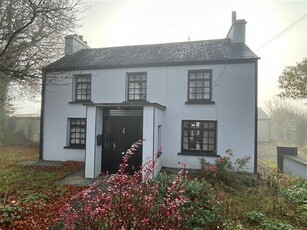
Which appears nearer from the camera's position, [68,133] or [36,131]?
[68,133]

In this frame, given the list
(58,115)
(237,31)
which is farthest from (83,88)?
(237,31)

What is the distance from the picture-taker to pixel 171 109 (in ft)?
38.5

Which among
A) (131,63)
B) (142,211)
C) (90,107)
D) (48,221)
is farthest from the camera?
(131,63)

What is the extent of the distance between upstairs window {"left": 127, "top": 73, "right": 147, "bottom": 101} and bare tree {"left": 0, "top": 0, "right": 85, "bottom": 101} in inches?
176

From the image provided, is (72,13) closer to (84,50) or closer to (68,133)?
(84,50)

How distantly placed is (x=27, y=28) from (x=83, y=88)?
443 centimetres

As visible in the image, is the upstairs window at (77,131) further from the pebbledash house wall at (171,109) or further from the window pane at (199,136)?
the window pane at (199,136)

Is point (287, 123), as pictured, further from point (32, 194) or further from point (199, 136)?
point (32, 194)

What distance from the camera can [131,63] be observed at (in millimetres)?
12273

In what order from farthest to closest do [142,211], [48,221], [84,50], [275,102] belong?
[275,102] → [84,50] → [48,221] → [142,211]

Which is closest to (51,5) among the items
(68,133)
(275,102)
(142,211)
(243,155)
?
(68,133)

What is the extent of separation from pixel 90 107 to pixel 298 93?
13037 millimetres

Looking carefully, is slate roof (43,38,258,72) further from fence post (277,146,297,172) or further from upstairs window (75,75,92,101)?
fence post (277,146,297,172)

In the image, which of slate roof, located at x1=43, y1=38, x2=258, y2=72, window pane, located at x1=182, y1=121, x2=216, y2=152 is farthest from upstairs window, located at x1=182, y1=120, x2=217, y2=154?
slate roof, located at x1=43, y1=38, x2=258, y2=72
